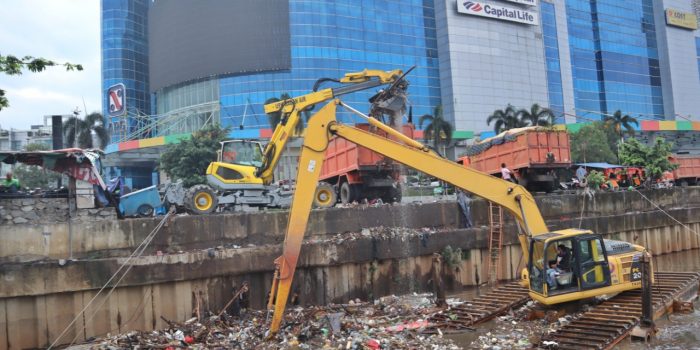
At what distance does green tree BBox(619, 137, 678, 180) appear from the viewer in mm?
25766

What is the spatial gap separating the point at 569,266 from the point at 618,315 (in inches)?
46.6

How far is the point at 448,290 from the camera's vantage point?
14531mm

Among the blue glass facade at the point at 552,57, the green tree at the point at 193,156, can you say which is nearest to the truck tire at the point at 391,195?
the green tree at the point at 193,156

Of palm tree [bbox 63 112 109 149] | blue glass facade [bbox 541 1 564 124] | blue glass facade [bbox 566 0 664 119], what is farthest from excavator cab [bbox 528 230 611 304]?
blue glass facade [bbox 566 0 664 119]

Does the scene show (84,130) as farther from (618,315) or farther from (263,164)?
(618,315)

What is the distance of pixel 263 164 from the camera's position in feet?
45.4

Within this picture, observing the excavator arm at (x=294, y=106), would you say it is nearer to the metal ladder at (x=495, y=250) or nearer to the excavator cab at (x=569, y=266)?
the metal ladder at (x=495, y=250)

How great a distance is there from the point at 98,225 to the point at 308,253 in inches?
196

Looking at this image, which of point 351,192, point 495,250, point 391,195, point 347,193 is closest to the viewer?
point 495,250

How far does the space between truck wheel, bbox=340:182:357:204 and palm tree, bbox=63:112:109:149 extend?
32042 mm

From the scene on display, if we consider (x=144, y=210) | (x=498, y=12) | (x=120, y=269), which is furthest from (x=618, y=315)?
(x=498, y=12)

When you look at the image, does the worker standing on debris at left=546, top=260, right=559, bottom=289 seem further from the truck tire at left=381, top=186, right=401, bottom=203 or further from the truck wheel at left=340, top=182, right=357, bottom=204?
the truck wheel at left=340, top=182, right=357, bottom=204

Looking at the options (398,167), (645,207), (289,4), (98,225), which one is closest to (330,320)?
(98,225)

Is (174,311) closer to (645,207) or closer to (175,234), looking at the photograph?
(175,234)
